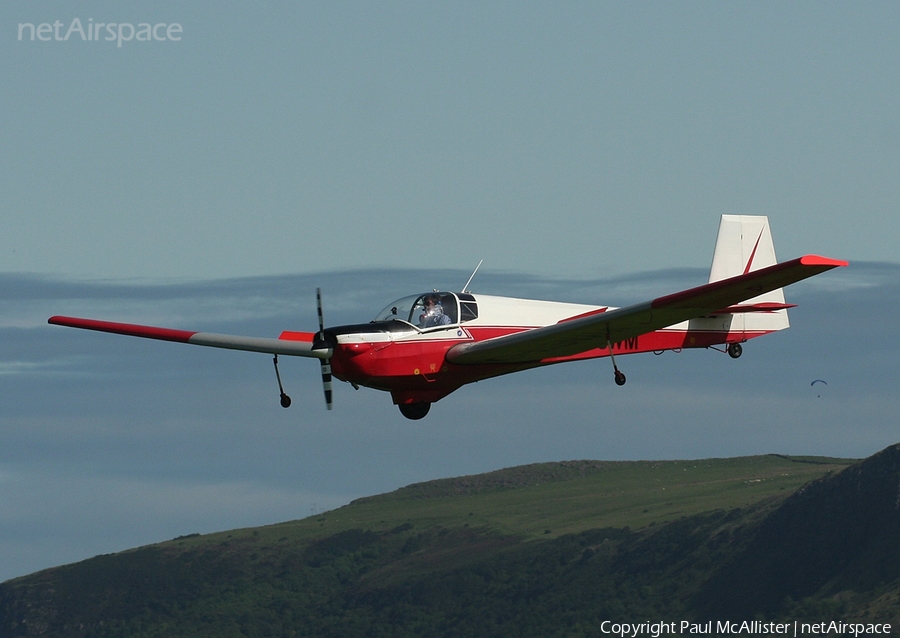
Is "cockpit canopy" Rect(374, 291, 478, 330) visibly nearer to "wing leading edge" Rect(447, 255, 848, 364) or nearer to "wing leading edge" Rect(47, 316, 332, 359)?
"wing leading edge" Rect(447, 255, 848, 364)

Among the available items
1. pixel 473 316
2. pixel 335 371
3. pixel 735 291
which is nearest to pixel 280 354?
pixel 335 371

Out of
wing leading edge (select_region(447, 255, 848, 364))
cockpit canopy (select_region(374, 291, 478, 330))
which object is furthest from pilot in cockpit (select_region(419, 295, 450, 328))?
wing leading edge (select_region(447, 255, 848, 364))

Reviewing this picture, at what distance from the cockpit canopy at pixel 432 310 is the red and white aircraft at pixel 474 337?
0.08 ft

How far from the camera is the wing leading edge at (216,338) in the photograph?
3542cm

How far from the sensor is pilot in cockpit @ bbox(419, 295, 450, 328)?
35.6 metres

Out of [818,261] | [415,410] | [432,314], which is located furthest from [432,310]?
[818,261]

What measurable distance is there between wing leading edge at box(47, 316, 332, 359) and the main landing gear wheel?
286 centimetres

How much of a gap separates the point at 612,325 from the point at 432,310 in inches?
172

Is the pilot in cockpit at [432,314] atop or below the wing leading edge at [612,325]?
Result: atop

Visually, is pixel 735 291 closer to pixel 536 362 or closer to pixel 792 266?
pixel 792 266

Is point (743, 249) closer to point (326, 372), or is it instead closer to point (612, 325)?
point (612, 325)

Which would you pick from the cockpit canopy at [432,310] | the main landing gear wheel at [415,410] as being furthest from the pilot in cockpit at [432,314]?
the main landing gear wheel at [415,410]

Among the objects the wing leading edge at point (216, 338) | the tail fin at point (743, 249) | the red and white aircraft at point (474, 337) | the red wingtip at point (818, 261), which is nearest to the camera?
the red wingtip at point (818, 261)

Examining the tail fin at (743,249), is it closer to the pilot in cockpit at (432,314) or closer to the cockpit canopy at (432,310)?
the cockpit canopy at (432,310)
